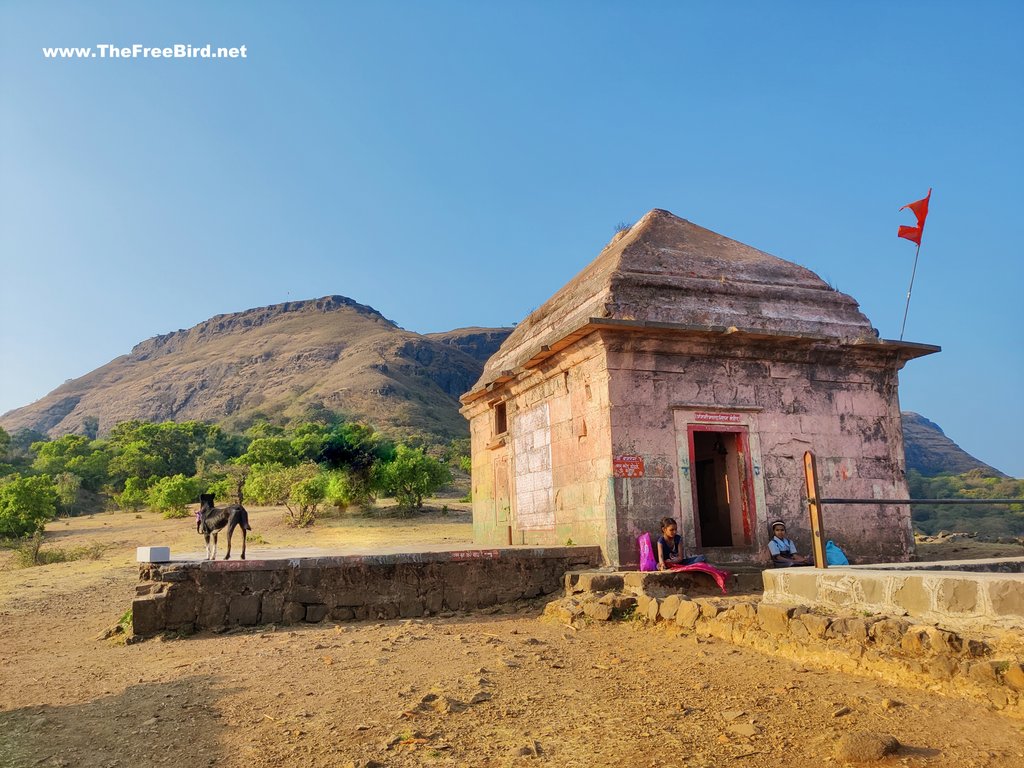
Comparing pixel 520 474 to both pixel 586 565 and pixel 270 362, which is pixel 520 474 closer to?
pixel 586 565

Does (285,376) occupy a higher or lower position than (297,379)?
higher

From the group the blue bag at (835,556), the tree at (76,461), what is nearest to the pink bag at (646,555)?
the blue bag at (835,556)

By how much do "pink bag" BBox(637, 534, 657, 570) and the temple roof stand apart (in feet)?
8.91

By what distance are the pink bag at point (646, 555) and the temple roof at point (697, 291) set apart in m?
2.72

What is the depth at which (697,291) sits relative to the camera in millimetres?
10414

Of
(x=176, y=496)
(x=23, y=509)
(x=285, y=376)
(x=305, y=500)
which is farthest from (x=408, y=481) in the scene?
(x=285, y=376)

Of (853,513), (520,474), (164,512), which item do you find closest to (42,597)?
(520,474)

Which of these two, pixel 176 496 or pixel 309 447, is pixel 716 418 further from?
pixel 309 447

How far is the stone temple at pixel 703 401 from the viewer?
943cm

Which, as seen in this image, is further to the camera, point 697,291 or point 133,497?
point 133,497

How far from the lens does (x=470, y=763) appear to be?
3898mm

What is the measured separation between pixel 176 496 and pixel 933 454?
73416 millimetres

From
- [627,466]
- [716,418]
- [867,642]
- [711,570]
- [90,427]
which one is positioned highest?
[90,427]

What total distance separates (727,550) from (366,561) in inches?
184
